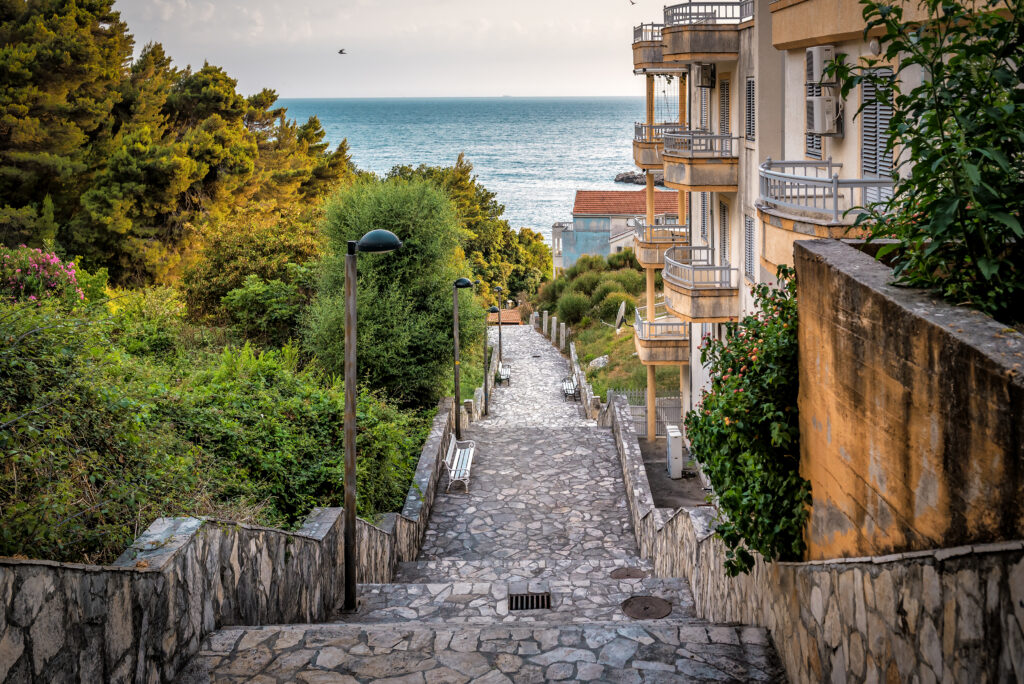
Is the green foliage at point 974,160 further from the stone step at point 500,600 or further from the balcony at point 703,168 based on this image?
the balcony at point 703,168

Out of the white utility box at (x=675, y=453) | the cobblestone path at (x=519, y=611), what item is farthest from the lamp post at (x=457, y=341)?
the white utility box at (x=675, y=453)

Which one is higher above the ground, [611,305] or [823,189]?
[823,189]

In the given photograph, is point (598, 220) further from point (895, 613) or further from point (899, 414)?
point (895, 613)

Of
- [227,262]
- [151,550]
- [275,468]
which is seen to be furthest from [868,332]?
[227,262]

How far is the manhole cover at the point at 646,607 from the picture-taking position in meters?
10.3

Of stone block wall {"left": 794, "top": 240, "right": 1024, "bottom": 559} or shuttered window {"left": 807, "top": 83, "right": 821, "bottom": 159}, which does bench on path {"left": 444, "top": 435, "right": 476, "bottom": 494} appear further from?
stone block wall {"left": 794, "top": 240, "right": 1024, "bottom": 559}

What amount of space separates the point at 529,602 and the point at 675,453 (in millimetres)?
9445

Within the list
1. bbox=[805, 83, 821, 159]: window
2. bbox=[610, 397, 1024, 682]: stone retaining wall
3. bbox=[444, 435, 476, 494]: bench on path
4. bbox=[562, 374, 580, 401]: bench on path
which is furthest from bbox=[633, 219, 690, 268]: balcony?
bbox=[610, 397, 1024, 682]: stone retaining wall

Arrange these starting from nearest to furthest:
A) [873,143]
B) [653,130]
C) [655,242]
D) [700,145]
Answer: [873,143] < [700,145] < [655,242] < [653,130]

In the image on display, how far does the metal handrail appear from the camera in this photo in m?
22.5

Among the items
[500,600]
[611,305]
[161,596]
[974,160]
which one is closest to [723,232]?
[500,600]

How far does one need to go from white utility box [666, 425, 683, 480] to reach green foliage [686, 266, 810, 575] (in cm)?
1304

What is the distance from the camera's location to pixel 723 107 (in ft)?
70.7

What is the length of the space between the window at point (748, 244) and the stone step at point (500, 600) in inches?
371
